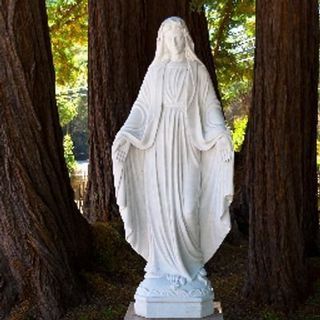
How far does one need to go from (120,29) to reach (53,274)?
3.73 metres

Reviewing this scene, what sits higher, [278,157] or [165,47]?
[165,47]

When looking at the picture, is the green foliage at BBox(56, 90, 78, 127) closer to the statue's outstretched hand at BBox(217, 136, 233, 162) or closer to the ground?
the ground

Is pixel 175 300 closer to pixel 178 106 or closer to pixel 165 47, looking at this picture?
pixel 178 106

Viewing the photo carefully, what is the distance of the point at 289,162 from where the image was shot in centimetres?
757

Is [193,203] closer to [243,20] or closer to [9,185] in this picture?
[9,185]

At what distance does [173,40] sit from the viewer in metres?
5.67

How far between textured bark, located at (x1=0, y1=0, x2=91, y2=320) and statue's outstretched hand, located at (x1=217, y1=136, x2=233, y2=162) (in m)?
2.68

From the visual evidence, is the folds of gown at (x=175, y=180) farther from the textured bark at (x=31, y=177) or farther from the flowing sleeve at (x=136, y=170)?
the textured bark at (x=31, y=177)

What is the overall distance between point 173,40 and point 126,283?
4.01 metres

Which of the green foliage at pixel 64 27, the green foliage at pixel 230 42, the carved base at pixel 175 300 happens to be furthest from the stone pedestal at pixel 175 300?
the green foliage at pixel 64 27

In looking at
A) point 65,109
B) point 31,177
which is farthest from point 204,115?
point 65,109

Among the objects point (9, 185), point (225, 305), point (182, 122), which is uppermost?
point (182, 122)

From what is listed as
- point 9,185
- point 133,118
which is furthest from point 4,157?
point 133,118

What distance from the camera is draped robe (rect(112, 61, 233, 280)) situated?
5.55 m
